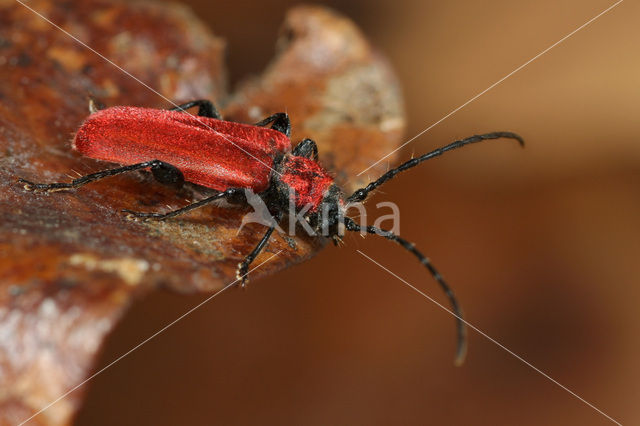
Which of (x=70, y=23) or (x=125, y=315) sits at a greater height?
(x=70, y=23)

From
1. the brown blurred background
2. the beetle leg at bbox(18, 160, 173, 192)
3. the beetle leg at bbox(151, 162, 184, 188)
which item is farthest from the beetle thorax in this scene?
the beetle leg at bbox(18, 160, 173, 192)

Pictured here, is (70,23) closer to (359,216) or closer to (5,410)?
(359,216)

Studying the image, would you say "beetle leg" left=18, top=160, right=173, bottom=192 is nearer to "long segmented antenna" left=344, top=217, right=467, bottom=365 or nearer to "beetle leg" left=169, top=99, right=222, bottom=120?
"beetle leg" left=169, top=99, right=222, bottom=120

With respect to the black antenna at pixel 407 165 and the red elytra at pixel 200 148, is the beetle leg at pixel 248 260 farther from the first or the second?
the black antenna at pixel 407 165

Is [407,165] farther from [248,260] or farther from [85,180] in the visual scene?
[85,180]

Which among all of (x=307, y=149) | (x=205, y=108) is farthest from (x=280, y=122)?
(x=205, y=108)

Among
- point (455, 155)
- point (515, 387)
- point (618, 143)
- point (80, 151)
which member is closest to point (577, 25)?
point (618, 143)
